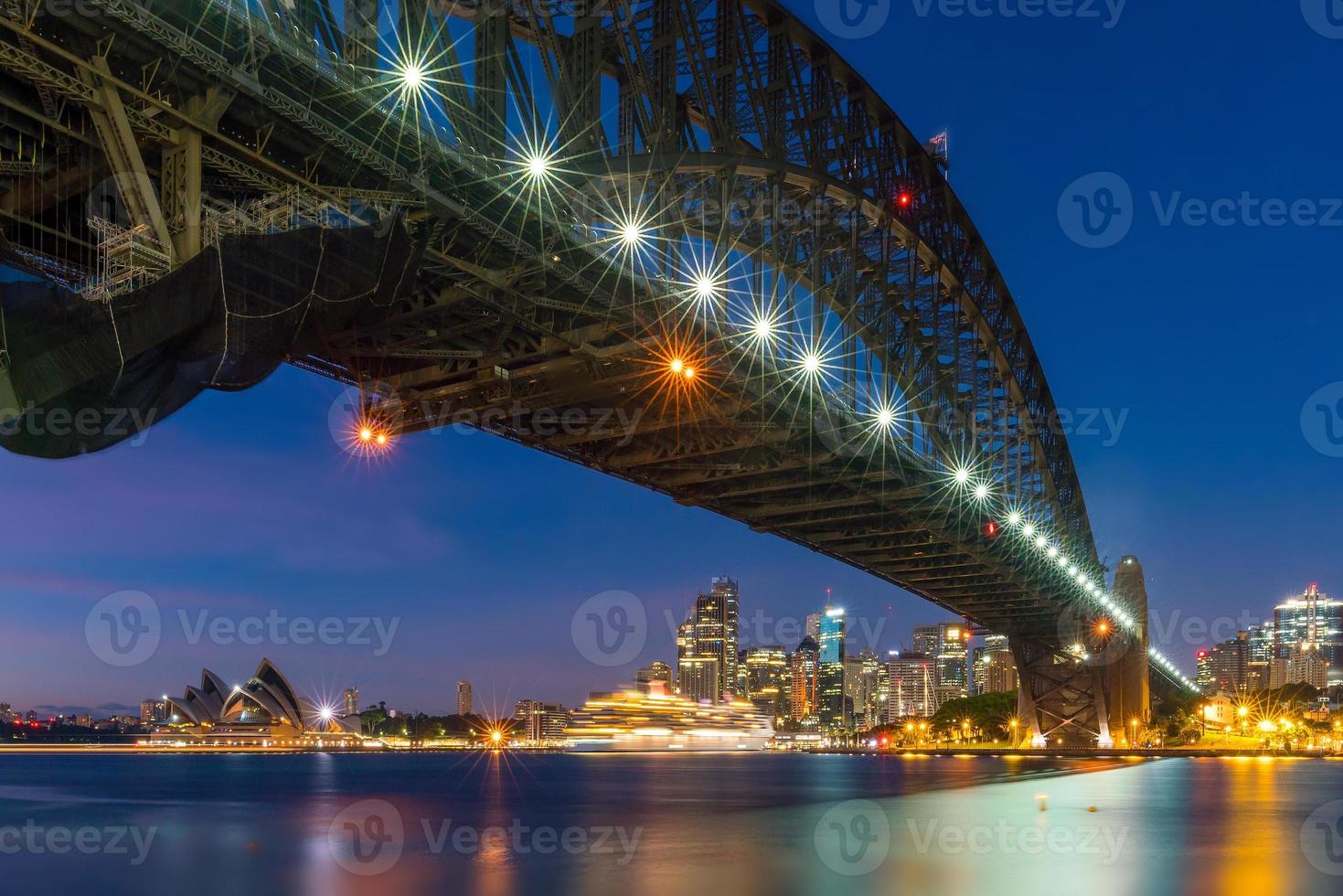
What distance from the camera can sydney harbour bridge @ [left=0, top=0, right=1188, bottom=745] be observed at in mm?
15109

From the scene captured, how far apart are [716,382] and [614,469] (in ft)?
30.1

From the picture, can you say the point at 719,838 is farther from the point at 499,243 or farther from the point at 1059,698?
the point at 1059,698

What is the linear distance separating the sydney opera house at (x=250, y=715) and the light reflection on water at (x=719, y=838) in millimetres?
87648

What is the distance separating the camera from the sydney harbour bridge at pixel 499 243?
15109 mm

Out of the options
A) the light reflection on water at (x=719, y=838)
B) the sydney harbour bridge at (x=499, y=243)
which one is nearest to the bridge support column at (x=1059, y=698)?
the light reflection on water at (x=719, y=838)

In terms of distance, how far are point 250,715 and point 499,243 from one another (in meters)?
176

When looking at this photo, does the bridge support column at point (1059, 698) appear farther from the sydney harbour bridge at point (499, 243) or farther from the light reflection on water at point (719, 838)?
the sydney harbour bridge at point (499, 243)

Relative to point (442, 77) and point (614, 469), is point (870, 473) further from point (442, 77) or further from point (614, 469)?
point (442, 77)

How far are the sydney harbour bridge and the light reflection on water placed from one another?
1052cm

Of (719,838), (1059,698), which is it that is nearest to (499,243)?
(719,838)

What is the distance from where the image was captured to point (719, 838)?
32.0 m

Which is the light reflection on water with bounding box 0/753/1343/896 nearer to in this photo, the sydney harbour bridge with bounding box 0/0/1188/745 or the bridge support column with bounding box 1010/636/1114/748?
the sydney harbour bridge with bounding box 0/0/1188/745

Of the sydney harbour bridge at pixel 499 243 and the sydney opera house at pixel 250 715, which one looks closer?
the sydney harbour bridge at pixel 499 243

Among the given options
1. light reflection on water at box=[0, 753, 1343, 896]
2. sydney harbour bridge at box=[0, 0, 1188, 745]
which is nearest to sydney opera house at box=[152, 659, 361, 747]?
light reflection on water at box=[0, 753, 1343, 896]
